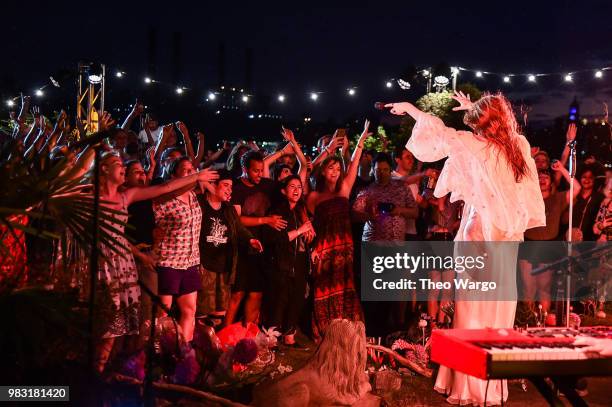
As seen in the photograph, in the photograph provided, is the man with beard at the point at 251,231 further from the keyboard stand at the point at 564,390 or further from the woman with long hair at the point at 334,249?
the keyboard stand at the point at 564,390

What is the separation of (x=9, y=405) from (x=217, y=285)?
4028mm

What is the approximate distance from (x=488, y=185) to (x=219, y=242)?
2748 millimetres

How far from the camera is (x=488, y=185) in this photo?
18.8ft

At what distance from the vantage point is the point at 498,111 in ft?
18.7

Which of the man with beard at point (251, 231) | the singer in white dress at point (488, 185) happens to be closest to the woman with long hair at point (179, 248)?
the man with beard at point (251, 231)

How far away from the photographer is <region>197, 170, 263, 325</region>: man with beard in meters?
7.24

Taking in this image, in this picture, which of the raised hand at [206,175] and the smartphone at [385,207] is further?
the smartphone at [385,207]

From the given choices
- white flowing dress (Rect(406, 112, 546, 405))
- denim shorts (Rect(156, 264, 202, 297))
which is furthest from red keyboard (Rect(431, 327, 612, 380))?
denim shorts (Rect(156, 264, 202, 297))

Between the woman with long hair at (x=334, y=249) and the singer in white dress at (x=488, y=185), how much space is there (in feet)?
6.81

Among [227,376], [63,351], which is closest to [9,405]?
[63,351]

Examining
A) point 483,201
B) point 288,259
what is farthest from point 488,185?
point 288,259

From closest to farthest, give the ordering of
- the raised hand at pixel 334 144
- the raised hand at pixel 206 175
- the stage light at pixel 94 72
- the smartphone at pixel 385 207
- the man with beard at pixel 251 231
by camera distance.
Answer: the raised hand at pixel 206 175 → the man with beard at pixel 251 231 → the smartphone at pixel 385 207 → the raised hand at pixel 334 144 → the stage light at pixel 94 72

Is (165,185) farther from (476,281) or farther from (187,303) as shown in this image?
(476,281)

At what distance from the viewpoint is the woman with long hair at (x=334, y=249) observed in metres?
7.88
